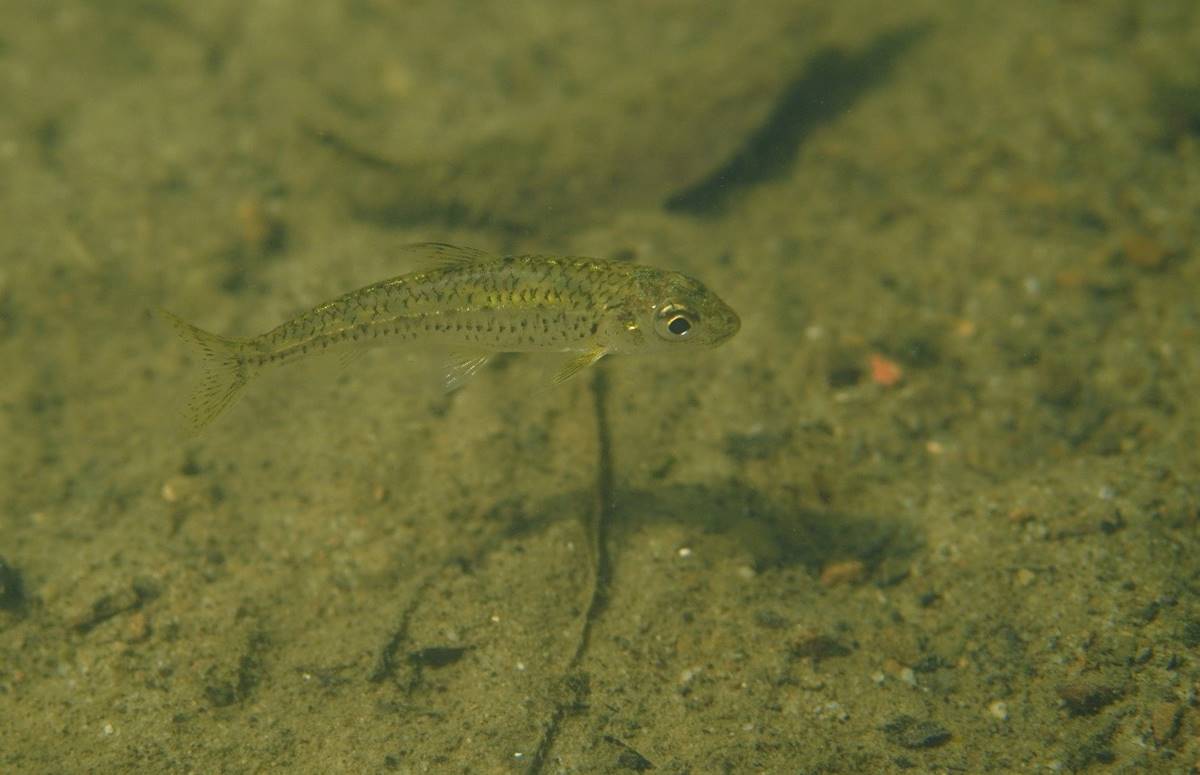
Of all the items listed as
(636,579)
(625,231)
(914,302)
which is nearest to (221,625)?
(636,579)

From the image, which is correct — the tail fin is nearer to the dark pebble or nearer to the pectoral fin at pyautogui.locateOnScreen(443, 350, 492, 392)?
the pectoral fin at pyautogui.locateOnScreen(443, 350, 492, 392)

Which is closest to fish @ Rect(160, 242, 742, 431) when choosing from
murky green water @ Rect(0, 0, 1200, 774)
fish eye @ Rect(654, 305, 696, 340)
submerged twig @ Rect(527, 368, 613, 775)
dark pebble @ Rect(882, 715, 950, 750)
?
fish eye @ Rect(654, 305, 696, 340)

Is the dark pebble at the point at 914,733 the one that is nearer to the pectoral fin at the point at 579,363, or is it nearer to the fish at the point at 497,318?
the fish at the point at 497,318

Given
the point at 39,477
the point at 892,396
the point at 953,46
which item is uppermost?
the point at 953,46

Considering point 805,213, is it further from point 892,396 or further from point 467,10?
point 467,10

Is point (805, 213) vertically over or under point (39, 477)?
over

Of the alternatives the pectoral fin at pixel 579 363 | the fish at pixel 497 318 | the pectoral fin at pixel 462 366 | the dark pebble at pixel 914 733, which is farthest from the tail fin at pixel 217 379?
the dark pebble at pixel 914 733

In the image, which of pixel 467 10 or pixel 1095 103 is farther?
pixel 467 10
